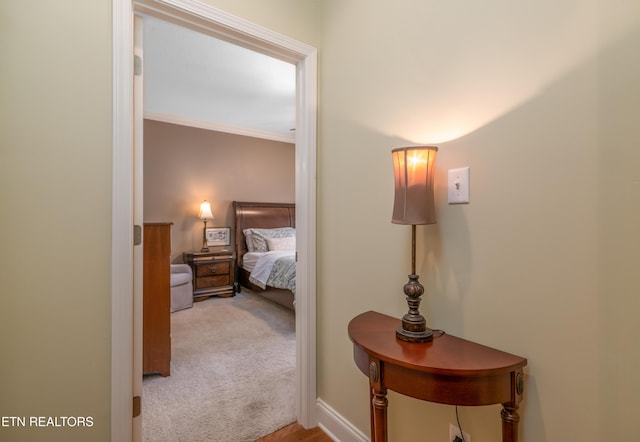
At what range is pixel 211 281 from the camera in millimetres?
4367

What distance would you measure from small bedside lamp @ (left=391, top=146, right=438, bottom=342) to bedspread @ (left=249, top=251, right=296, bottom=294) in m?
2.28

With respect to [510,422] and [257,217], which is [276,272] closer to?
[257,217]

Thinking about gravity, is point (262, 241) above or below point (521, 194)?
below

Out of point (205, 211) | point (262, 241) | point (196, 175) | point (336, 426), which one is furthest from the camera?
point (262, 241)

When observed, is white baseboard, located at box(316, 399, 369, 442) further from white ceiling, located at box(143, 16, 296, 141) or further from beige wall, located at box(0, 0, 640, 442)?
white ceiling, located at box(143, 16, 296, 141)

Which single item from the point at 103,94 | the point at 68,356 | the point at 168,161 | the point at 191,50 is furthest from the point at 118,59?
the point at 168,161

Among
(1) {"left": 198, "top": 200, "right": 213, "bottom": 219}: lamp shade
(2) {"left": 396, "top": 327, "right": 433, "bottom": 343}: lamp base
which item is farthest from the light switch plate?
(1) {"left": 198, "top": 200, "right": 213, "bottom": 219}: lamp shade

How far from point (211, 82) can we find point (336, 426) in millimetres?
3393

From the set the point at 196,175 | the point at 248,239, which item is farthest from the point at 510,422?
the point at 196,175

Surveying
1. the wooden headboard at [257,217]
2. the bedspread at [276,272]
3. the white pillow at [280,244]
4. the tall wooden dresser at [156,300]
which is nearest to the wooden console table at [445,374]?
the tall wooden dresser at [156,300]

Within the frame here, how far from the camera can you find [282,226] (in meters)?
5.40

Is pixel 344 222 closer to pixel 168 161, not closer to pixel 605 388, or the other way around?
pixel 605 388

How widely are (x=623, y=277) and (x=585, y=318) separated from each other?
14 cm

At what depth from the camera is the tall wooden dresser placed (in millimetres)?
2115
